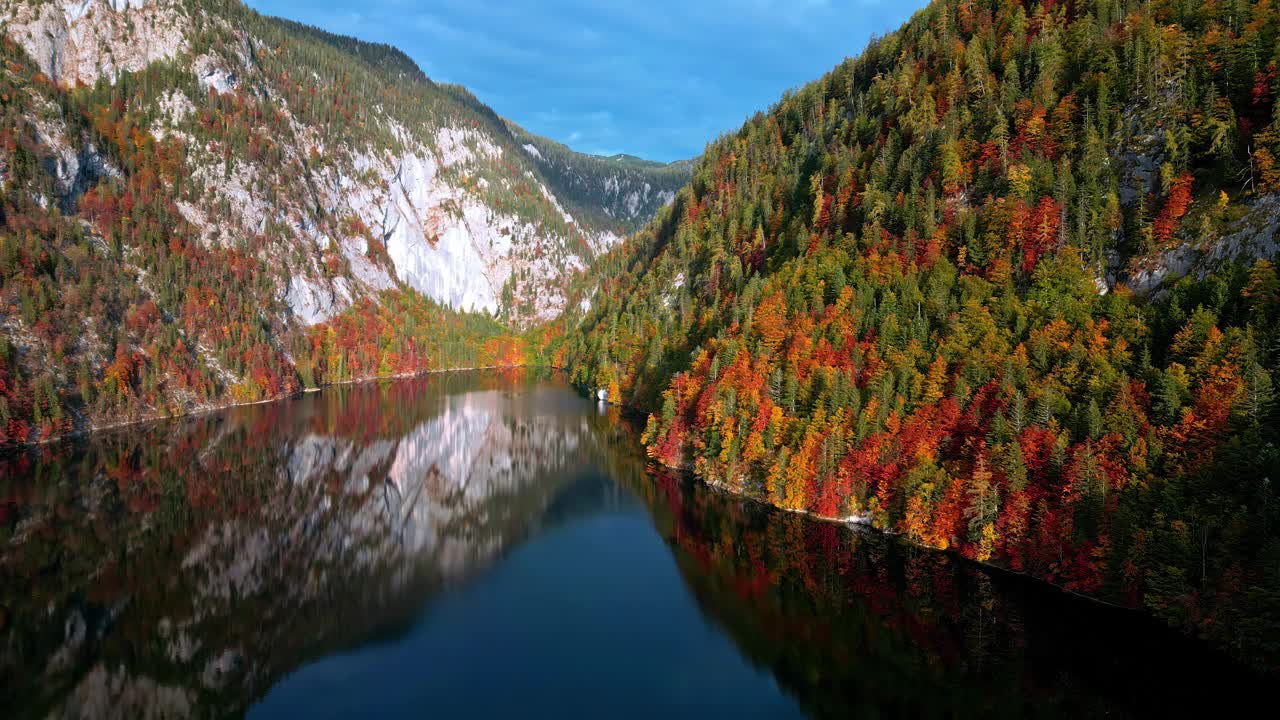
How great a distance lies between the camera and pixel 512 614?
1512 inches

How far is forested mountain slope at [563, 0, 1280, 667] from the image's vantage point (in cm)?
3506

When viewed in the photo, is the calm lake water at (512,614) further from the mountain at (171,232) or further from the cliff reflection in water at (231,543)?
the mountain at (171,232)

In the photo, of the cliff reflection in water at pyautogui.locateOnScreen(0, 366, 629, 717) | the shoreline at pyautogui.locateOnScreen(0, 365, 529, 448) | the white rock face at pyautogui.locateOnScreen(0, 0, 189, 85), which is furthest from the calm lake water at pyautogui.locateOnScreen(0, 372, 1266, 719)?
the white rock face at pyautogui.locateOnScreen(0, 0, 189, 85)

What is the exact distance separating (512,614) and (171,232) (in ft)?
392

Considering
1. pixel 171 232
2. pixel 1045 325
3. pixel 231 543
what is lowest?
pixel 231 543

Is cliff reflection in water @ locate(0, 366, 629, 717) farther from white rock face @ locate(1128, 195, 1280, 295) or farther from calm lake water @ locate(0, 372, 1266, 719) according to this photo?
white rock face @ locate(1128, 195, 1280, 295)

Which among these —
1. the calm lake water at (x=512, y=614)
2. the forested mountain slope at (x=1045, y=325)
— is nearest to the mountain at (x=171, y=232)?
the calm lake water at (x=512, y=614)

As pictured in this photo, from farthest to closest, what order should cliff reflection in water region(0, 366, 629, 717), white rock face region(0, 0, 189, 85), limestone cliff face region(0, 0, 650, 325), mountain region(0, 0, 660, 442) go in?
1. white rock face region(0, 0, 189, 85)
2. limestone cliff face region(0, 0, 650, 325)
3. mountain region(0, 0, 660, 442)
4. cliff reflection in water region(0, 366, 629, 717)

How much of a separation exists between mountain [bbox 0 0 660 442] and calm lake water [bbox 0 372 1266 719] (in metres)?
28.3

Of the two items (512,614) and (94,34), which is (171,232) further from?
(512,614)

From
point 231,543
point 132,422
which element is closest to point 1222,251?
point 231,543

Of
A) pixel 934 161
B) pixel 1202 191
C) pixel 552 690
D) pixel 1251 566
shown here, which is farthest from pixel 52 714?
pixel 934 161

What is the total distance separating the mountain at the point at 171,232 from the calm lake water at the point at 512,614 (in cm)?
2828

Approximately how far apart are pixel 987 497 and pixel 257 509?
5489 cm
